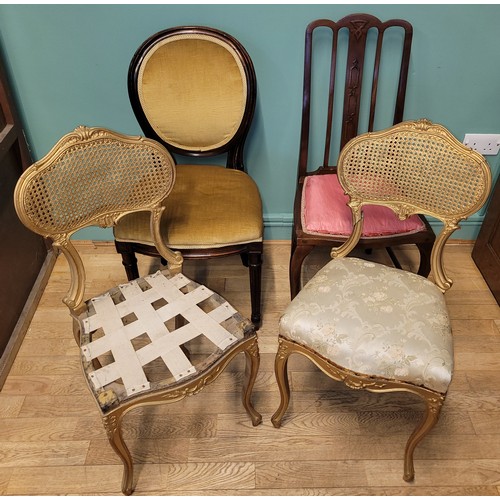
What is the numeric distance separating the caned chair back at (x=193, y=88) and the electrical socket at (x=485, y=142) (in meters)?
0.94

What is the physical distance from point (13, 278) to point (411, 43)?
5.60 ft

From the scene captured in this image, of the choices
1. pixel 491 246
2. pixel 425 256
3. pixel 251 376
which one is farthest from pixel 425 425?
pixel 491 246

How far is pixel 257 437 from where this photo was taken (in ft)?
4.61

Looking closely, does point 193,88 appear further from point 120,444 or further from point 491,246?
point 491,246

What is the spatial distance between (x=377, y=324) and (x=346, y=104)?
0.83m

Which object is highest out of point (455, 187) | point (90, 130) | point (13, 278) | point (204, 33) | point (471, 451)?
point (204, 33)

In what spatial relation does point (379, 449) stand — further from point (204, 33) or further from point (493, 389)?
point (204, 33)

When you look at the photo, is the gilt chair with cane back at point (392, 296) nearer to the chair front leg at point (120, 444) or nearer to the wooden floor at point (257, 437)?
the wooden floor at point (257, 437)

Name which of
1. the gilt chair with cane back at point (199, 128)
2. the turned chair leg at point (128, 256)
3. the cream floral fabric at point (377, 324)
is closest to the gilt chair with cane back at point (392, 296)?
the cream floral fabric at point (377, 324)

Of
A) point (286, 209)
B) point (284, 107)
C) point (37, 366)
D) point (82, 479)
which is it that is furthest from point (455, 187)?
point (37, 366)

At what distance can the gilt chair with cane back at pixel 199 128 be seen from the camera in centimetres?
145

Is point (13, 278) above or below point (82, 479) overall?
above

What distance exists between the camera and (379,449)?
1.37m

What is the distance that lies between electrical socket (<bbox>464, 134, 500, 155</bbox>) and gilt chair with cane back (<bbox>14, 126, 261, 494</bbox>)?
4.16ft
